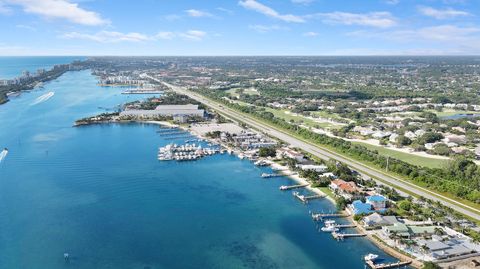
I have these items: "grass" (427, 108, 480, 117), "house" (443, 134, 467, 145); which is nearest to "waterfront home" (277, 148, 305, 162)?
"house" (443, 134, 467, 145)

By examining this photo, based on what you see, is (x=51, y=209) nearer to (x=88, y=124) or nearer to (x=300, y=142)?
(x=300, y=142)

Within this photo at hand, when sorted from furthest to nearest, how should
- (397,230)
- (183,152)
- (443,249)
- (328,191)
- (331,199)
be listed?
(183,152), (328,191), (331,199), (397,230), (443,249)

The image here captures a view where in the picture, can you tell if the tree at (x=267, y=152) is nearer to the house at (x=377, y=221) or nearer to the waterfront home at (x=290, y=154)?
the waterfront home at (x=290, y=154)

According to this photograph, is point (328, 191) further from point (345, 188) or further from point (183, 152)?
point (183, 152)

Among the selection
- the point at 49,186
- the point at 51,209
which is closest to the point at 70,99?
the point at 49,186

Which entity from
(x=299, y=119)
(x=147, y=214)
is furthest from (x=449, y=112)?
(x=147, y=214)

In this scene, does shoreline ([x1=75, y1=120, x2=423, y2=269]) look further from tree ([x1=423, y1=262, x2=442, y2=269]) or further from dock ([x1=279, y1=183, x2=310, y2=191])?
tree ([x1=423, y1=262, x2=442, y2=269])
